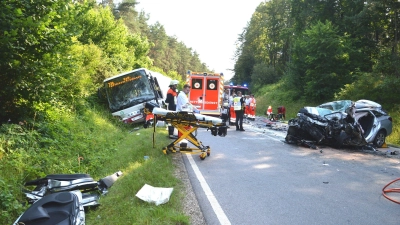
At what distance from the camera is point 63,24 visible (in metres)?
7.58

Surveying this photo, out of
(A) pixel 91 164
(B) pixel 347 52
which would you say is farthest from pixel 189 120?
(B) pixel 347 52

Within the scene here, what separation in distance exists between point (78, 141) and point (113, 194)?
4.36 metres

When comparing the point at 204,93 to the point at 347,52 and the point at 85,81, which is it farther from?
the point at 347,52

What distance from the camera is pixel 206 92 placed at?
18.9 metres

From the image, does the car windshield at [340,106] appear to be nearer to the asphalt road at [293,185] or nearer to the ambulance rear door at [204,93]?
the asphalt road at [293,185]

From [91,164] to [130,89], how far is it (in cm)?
768

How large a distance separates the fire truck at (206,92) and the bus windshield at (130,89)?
4.06m

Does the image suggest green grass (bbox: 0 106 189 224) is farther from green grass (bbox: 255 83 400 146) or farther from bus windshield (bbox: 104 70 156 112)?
green grass (bbox: 255 83 400 146)

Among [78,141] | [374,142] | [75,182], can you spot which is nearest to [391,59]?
[374,142]

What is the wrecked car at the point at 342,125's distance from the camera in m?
10.1

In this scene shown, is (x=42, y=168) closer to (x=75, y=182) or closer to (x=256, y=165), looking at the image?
(x=75, y=182)

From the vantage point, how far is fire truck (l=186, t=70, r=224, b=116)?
61.7 feet

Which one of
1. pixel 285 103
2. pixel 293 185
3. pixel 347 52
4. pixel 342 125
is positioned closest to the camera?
pixel 293 185

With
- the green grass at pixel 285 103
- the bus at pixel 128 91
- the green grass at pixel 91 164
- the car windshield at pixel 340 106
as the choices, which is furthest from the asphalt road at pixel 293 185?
the green grass at pixel 285 103
